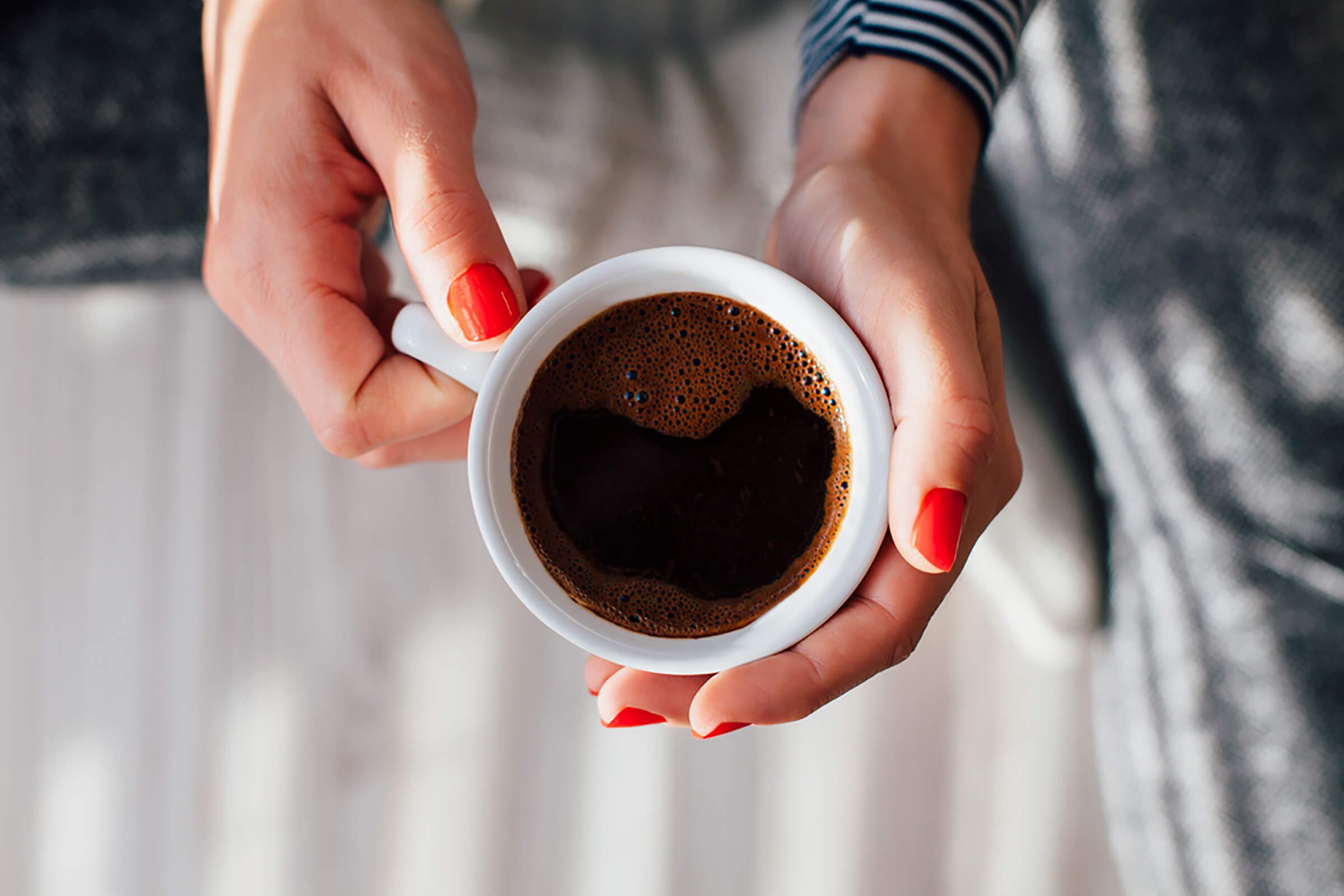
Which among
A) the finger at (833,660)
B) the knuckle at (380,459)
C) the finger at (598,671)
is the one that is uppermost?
the finger at (833,660)

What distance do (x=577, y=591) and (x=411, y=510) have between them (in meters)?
0.58

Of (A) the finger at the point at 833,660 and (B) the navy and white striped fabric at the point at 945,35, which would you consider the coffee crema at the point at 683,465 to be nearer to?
(A) the finger at the point at 833,660

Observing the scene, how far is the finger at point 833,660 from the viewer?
0.62 meters

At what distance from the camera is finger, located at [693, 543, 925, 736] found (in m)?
0.62

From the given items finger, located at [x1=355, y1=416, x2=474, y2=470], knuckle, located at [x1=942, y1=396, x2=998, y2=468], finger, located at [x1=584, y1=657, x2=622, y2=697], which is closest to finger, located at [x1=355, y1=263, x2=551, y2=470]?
finger, located at [x1=355, y1=416, x2=474, y2=470]

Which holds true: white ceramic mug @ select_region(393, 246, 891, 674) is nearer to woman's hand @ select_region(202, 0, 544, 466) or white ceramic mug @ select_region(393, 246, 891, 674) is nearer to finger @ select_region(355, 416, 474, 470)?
woman's hand @ select_region(202, 0, 544, 466)

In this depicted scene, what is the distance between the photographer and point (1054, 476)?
3.69 ft

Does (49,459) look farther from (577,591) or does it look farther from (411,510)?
(577,591)

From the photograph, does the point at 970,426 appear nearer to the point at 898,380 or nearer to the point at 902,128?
the point at 898,380

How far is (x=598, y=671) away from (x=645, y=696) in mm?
81

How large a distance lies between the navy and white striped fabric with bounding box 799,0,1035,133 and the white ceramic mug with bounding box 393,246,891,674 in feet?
1.24

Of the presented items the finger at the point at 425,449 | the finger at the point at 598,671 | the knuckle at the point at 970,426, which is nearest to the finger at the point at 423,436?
the finger at the point at 425,449

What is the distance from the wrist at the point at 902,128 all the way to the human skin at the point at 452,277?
0.01 metres

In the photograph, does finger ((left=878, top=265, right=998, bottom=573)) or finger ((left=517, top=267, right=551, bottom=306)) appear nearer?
finger ((left=878, top=265, right=998, bottom=573))
